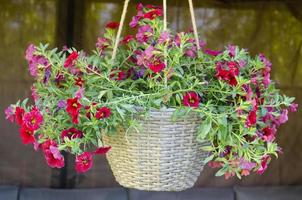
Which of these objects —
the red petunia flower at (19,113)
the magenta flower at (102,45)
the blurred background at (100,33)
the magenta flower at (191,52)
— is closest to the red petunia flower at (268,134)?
the magenta flower at (191,52)

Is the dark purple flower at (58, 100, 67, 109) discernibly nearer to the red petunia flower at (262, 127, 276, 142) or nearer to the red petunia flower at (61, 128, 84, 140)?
the red petunia flower at (61, 128, 84, 140)

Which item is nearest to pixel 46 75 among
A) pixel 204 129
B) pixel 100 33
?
pixel 204 129

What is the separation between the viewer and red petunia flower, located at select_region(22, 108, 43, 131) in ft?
4.46

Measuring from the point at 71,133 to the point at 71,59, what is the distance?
0.19 m

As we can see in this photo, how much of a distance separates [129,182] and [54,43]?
5.57 ft

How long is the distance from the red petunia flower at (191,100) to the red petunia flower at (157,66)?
0.30ft

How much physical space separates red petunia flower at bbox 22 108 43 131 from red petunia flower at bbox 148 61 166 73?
30 centimetres

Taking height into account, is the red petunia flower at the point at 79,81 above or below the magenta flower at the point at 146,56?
below

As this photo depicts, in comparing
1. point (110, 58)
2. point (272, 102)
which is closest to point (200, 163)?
point (272, 102)

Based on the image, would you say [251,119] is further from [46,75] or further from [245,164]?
[46,75]

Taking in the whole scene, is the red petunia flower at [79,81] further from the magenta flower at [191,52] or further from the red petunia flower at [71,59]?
the magenta flower at [191,52]

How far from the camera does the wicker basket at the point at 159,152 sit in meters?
1.39

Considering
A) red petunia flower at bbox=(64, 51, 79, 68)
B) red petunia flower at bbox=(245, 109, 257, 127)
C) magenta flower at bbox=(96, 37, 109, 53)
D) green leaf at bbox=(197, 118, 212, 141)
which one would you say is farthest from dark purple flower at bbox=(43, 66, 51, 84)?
red petunia flower at bbox=(245, 109, 257, 127)

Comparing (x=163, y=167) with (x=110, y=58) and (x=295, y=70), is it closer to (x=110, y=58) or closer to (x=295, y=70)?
(x=110, y=58)
